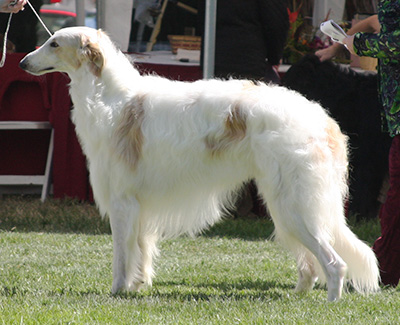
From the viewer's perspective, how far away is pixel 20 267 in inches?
227

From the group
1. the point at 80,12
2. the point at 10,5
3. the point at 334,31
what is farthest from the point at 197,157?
the point at 80,12

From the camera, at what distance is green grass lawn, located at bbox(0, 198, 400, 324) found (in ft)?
13.8

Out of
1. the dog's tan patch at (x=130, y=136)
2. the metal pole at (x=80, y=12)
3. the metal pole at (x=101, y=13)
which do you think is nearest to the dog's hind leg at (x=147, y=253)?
the dog's tan patch at (x=130, y=136)

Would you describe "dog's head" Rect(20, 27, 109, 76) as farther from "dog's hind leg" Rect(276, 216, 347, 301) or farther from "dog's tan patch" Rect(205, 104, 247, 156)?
"dog's hind leg" Rect(276, 216, 347, 301)

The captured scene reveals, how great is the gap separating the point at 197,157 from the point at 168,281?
117 cm

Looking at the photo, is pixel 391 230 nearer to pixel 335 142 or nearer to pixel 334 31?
pixel 335 142

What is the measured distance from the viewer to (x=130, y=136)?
15.7ft

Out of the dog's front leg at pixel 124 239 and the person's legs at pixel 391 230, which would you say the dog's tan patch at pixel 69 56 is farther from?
the person's legs at pixel 391 230

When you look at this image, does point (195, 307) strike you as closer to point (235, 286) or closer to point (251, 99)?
point (235, 286)

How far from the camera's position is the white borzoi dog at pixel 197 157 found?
4.50 m

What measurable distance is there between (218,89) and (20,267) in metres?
2.30

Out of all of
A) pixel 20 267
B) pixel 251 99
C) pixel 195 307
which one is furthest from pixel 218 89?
pixel 20 267

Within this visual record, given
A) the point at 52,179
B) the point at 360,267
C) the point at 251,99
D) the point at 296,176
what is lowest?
the point at 52,179

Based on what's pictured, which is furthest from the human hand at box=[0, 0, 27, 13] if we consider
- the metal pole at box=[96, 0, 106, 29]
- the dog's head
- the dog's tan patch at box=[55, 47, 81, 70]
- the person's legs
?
the metal pole at box=[96, 0, 106, 29]
